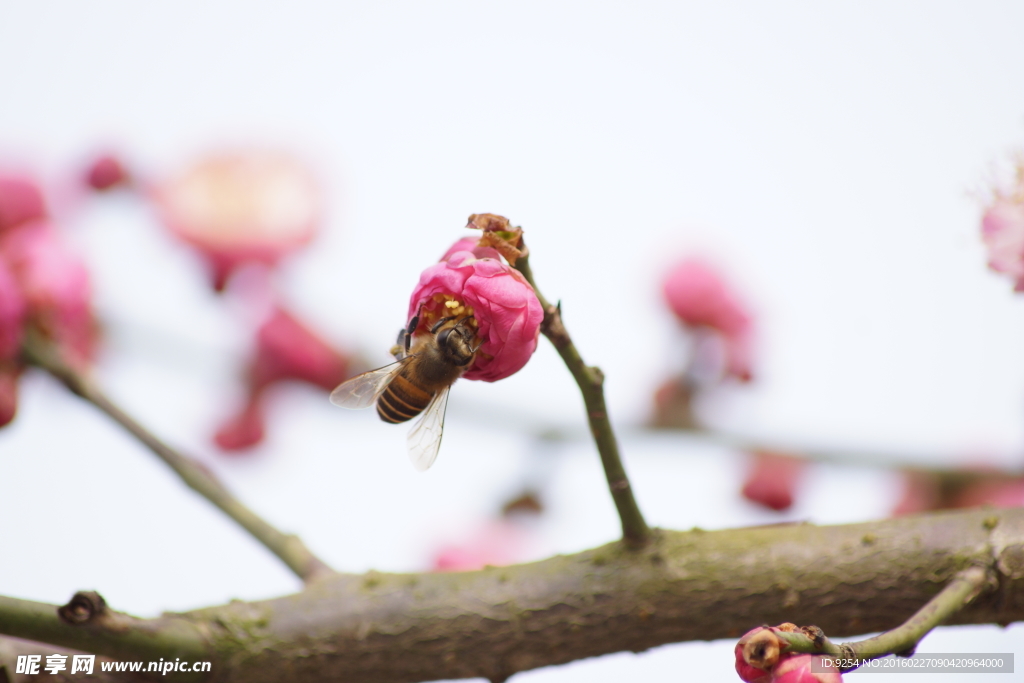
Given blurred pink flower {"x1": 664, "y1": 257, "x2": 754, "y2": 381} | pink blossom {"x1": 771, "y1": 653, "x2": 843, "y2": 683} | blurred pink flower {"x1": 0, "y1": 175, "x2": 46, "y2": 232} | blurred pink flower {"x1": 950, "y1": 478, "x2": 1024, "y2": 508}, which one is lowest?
pink blossom {"x1": 771, "y1": 653, "x2": 843, "y2": 683}

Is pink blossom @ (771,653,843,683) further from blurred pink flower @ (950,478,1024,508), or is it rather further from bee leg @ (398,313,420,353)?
blurred pink flower @ (950,478,1024,508)

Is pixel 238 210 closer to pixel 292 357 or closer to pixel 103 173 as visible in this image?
pixel 103 173

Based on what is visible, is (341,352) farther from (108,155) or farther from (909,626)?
(909,626)

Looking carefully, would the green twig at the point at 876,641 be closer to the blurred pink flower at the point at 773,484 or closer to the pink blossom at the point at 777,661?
the pink blossom at the point at 777,661

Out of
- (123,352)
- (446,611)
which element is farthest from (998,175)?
(123,352)

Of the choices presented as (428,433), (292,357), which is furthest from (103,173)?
(428,433)

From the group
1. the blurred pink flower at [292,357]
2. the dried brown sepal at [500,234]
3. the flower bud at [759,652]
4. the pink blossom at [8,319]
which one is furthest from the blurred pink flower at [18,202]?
the flower bud at [759,652]

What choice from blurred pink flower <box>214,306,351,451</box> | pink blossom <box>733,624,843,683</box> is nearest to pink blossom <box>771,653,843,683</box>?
pink blossom <box>733,624,843,683</box>
